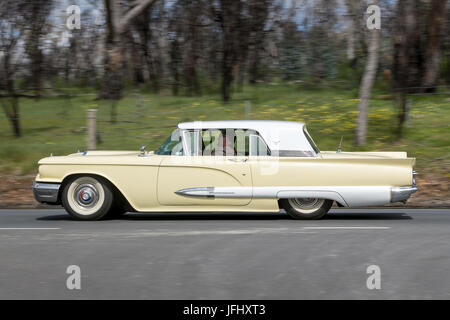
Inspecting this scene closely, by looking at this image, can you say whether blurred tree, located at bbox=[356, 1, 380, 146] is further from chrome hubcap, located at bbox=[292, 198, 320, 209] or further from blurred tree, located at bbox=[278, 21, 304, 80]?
blurred tree, located at bbox=[278, 21, 304, 80]

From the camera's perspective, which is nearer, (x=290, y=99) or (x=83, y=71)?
(x=290, y=99)

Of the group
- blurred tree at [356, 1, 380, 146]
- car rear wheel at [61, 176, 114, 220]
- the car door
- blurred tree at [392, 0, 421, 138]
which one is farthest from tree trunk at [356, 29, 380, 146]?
car rear wheel at [61, 176, 114, 220]

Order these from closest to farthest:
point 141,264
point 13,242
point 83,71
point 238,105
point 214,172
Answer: point 141,264, point 13,242, point 214,172, point 238,105, point 83,71

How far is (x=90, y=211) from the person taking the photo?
1060cm

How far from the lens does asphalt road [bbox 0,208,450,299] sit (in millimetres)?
6020

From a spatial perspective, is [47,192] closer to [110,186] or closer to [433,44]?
[110,186]

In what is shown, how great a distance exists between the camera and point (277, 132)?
10.5m

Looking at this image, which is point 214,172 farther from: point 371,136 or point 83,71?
point 83,71

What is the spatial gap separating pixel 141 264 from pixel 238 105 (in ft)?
49.5

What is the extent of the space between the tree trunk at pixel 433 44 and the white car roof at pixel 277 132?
14.9 m

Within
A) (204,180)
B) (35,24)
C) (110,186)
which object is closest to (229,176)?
(204,180)

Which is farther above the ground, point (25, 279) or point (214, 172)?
point (214, 172)

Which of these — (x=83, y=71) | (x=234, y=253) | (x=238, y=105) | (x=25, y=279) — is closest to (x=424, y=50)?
(x=238, y=105)
